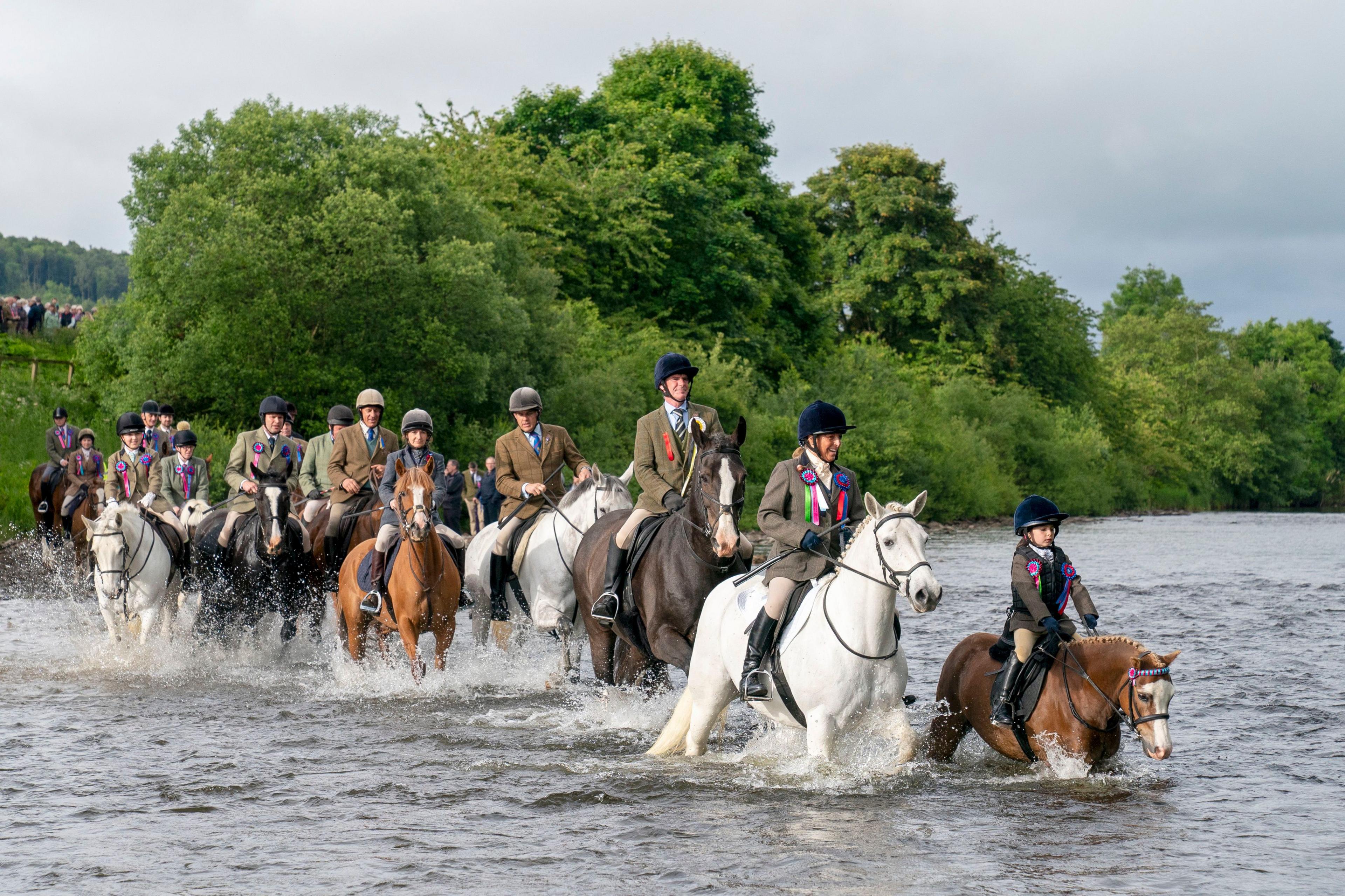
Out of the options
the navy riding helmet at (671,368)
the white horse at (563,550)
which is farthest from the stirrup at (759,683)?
the white horse at (563,550)

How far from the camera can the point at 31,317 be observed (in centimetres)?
4788

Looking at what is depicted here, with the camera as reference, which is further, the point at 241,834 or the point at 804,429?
the point at 804,429

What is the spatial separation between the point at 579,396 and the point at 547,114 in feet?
58.7

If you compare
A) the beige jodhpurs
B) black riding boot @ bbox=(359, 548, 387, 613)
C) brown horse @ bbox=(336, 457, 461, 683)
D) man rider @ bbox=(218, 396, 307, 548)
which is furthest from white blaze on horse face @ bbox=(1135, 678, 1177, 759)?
man rider @ bbox=(218, 396, 307, 548)

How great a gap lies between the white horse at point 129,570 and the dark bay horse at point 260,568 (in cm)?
46

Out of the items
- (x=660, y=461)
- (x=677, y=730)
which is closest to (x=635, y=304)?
(x=660, y=461)

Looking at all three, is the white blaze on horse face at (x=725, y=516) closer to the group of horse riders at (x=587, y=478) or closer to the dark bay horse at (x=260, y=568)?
the group of horse riders at (x=587, y=478)

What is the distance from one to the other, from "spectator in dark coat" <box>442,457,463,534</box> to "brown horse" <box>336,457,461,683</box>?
9223 mm

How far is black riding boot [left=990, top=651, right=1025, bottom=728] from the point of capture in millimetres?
8414

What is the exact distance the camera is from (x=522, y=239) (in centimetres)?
4256

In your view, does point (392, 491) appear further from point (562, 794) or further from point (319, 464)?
point (562, 794)

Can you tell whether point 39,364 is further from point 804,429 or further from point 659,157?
point 804,429

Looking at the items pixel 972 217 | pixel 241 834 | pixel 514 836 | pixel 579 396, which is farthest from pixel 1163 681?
pixel 972 217

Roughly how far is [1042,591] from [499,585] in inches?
250
